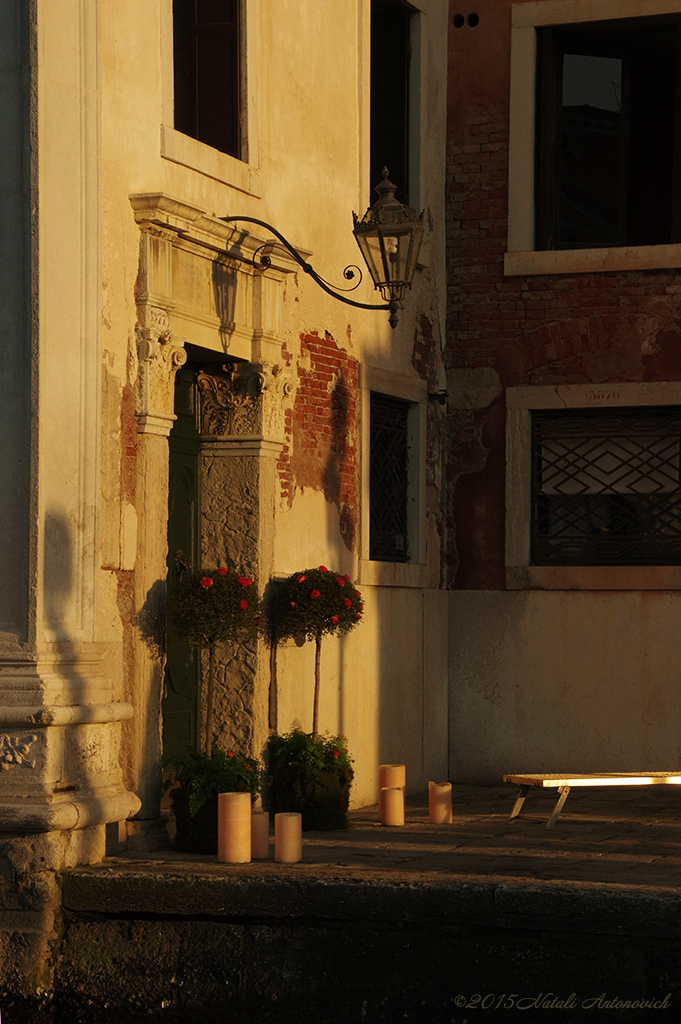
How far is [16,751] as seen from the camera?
686 cm

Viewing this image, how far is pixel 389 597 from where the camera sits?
10.6 meters

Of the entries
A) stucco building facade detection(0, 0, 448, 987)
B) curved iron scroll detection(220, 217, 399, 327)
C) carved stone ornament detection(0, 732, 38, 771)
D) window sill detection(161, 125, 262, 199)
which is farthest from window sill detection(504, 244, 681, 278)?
carved stone ornament detection(0, 732, 38, 771)

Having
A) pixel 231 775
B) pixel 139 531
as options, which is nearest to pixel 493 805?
pixel 231 775

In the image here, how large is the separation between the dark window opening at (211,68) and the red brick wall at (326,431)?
1.39 meters

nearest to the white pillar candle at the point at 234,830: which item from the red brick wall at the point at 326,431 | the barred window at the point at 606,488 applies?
the red brick wall at the point at 326,431

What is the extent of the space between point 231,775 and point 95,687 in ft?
3.22

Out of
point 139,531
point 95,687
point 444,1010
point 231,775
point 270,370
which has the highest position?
point 270,370

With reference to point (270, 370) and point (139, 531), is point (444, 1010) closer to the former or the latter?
point (139, 531)

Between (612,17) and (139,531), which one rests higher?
(612,17)

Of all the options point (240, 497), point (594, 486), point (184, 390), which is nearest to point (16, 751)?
point (240, 497)

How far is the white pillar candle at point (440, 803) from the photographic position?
29.3 feet

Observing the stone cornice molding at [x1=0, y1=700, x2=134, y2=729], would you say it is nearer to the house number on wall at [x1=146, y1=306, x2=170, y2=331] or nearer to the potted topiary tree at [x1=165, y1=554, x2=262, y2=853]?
the potted topiary tree at [x1=165, y1=554, x2=262, y2=853]

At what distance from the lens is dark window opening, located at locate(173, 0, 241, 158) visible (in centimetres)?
880

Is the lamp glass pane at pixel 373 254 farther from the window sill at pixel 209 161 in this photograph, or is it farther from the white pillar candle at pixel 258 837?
the white pillar candle at pixel 258 837
